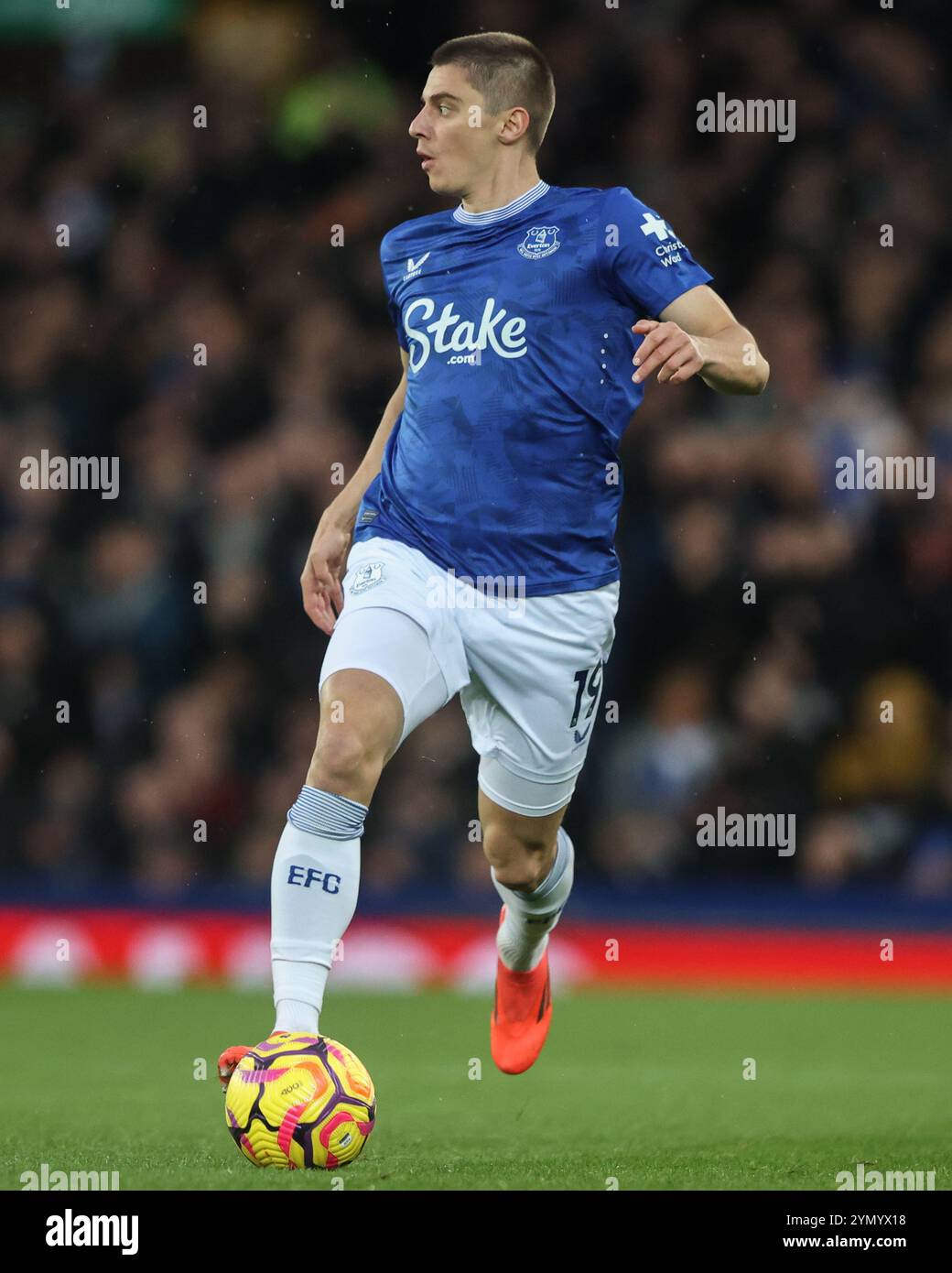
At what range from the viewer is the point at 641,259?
4871mm

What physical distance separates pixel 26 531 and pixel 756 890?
456cm

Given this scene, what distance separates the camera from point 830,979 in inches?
388

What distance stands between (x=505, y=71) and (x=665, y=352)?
1.27 m

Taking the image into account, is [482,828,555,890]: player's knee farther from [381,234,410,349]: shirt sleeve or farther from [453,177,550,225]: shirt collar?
[453,177,550,225]: shirt collar

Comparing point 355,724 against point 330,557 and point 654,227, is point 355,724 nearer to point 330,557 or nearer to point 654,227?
point 330,557

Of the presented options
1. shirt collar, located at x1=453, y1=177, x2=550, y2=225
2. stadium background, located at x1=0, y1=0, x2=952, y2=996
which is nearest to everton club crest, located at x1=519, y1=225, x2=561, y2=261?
Result: shirt collar, located at x1=453, y1=177, x2=550, y2=225

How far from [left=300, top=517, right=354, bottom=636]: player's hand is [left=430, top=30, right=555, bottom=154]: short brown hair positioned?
1.13 meters

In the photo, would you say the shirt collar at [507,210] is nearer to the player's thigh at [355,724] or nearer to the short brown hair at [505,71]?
the short brown hair at [505,71]

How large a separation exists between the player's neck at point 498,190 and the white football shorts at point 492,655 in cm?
95

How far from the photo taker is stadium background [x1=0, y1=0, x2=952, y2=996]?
10.1 m

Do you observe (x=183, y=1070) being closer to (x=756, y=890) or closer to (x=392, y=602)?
(x=392, y=602)

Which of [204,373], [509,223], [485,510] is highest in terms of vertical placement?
[204,373]

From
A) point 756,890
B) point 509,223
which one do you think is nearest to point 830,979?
point 756,890

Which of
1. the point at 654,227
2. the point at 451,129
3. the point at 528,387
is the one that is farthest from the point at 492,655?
the point at 451,129
